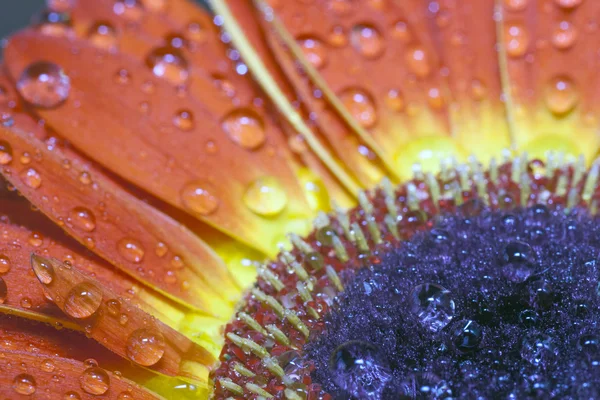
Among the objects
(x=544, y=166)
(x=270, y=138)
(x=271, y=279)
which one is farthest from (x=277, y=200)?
(x=544, y=166)

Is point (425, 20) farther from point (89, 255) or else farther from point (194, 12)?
point (89, 255)

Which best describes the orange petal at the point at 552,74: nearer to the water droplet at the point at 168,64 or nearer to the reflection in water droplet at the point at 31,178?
the water droplet at the point at 168,64

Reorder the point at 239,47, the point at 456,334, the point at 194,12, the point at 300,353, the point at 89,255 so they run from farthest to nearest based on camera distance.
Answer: the point at 194,12 → the point at 239,47 → the point at 89,255 → the point at 300,353 → the point at 456,334

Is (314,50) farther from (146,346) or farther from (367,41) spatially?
(146,346)

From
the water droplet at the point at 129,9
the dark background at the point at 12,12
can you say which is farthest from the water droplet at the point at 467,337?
the dark background at the point at 12,12

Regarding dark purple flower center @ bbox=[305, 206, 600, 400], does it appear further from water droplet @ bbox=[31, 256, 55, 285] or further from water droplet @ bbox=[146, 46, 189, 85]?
water droplet @ bbox=[146, 46, 189, 85]

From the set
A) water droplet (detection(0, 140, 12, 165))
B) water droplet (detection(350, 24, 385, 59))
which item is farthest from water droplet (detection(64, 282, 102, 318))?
water droplet (detection(350, 24, 385, 59))
